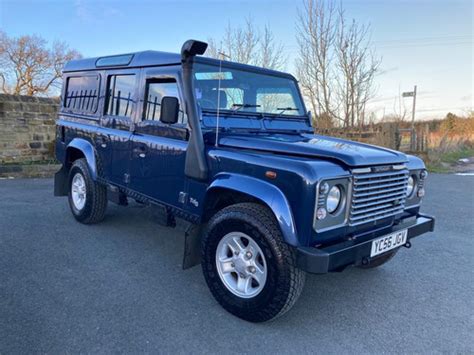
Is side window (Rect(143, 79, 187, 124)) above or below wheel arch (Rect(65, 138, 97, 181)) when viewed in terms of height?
above

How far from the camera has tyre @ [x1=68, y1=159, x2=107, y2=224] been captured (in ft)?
15.8

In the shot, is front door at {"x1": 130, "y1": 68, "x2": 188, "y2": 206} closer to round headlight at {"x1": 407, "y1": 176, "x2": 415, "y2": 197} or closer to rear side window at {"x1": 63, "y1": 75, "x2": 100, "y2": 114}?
rear side window at {"x1": 63, "y1": 75, "x2": 100, "y2": 114}

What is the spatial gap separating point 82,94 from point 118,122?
1.23 meters

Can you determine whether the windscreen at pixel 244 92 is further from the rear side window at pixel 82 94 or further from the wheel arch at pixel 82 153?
the wheel arch at pixel 82 153

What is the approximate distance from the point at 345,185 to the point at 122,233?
10.8ft

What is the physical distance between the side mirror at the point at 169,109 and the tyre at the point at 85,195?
6.67 ft

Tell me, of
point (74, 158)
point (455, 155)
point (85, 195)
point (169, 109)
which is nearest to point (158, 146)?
point (169, 109)

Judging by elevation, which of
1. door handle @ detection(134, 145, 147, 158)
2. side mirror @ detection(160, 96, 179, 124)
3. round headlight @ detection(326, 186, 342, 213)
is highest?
side mirror @ detection(160, 96, 179, 124)

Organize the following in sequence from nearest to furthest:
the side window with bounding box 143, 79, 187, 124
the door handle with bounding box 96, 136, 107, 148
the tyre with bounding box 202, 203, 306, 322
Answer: the tyre with bounding box 202, 203, 306, 322 < the side window with bounding box 143, 79, 187, 124 < the door handle with bounding box 96, 136, 107, 148

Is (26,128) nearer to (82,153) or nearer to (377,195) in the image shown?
(82,153)

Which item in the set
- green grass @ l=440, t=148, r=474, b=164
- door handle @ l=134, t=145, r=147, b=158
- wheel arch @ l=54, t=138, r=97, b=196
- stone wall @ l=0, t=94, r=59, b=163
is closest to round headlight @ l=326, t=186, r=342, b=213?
door handle @ l=134, t=145, r=147, b=158

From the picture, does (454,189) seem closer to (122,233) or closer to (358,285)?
(358,285)

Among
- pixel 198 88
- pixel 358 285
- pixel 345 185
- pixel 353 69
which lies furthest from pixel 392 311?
pixel 353 69

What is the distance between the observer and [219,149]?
309cm
